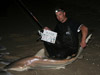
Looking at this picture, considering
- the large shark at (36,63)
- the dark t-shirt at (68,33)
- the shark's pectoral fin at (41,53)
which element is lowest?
the large shark at (36,63)

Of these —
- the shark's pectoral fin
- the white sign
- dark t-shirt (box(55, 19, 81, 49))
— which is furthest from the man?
the shark's pectoral fin

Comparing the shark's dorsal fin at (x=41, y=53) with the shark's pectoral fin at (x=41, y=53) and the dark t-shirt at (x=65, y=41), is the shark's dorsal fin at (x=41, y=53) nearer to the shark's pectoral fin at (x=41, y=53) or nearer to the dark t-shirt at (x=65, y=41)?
the shark's pectoral fin at (x=41, y=53)

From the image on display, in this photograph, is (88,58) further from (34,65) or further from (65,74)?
(34,65)

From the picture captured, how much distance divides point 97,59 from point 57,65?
4.03ft

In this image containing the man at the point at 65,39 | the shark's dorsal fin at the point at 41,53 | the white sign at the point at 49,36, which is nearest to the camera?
the shark's dorsal fin at the point at 41,53

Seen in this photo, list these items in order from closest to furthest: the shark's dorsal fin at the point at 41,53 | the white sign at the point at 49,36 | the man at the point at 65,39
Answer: the shark's dorsal fin at the point at 41,53
the man at the point at 65,39
the white sign at the point at 49,36

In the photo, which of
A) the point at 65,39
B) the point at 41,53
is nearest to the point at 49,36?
the point at 65,39

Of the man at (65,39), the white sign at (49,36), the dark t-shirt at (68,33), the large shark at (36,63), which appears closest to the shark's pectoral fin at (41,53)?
the large shark at (36,63)

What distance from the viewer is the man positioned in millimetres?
3818

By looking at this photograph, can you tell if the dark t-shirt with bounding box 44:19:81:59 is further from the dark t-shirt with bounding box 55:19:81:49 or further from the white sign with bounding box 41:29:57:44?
the white sign with bounding box 41:29:57:44

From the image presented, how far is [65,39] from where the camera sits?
4008 millimetres

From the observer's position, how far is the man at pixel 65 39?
3.82 metres

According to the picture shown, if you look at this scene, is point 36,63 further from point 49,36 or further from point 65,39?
point 65,39

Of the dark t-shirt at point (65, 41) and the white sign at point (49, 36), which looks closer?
the dark t-shirt at point (65, 41)
